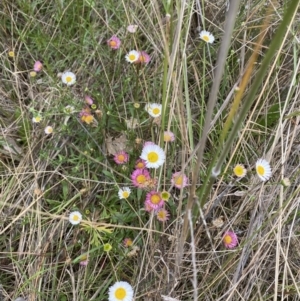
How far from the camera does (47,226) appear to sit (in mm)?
1067

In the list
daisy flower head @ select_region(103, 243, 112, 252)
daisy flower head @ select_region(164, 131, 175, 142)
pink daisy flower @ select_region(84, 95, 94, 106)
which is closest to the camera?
daisy flower head @ select_region(103, 243, 112, 252)

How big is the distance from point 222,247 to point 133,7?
81 cm

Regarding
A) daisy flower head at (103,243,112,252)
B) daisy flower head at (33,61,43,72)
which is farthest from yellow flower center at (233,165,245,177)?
daisy flower head at (33,61,43,72)

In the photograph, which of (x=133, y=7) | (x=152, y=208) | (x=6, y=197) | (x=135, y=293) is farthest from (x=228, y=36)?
(x=133, y=7)

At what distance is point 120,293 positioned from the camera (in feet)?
3.10

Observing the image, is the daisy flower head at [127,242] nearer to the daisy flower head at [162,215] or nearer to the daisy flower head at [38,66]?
the daisy flower head at [162,215]

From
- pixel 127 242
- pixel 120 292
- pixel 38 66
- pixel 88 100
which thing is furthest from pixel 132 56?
pixel 120 292

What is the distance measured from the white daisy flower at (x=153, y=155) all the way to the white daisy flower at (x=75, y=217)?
0.68ft

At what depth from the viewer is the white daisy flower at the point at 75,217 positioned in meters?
1.00

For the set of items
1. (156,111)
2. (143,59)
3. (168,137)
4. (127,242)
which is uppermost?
(143,59)

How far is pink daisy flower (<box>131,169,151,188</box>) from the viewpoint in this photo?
101 centimetres

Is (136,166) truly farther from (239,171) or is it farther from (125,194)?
(239,171)

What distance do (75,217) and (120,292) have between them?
209 mm

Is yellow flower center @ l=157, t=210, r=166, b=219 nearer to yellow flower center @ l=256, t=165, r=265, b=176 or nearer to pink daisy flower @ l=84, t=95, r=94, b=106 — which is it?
yellow flower center @ l=256, t=165, r=265, b=176
